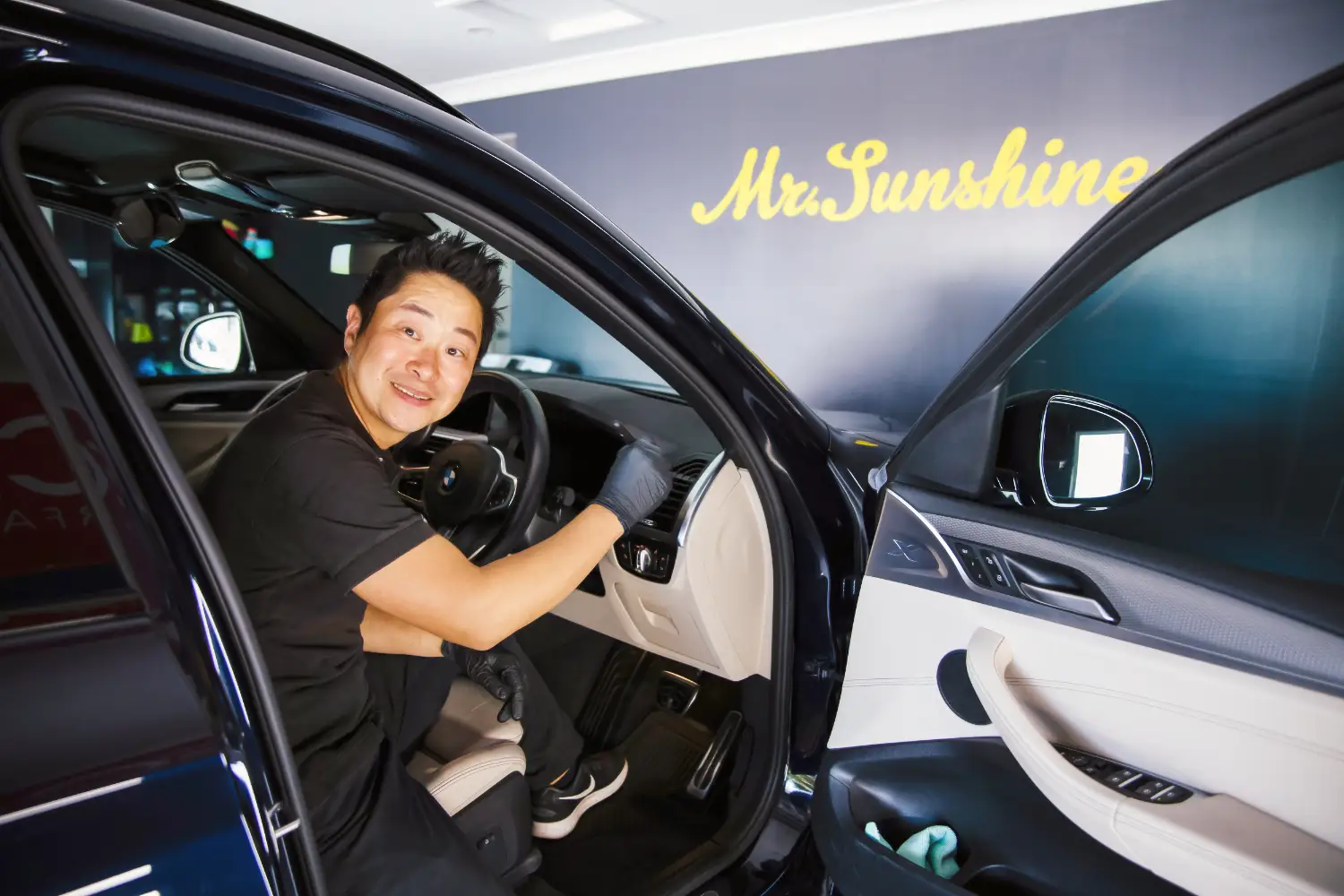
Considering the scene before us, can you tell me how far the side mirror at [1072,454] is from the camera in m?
1.10

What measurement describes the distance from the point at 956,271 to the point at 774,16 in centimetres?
179

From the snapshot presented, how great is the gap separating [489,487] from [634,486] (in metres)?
0.49

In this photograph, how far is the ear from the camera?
4.70 ft

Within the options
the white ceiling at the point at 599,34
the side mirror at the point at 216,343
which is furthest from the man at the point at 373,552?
the white ceiling at the point at 599,34

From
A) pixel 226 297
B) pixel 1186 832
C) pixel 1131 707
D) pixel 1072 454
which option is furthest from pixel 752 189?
pixel 1186 832

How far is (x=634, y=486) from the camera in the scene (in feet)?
4.74

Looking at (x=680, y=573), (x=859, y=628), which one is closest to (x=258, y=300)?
(x=680, y=573)

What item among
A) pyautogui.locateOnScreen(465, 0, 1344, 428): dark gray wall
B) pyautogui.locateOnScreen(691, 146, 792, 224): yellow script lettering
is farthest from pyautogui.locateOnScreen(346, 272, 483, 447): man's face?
pyautogui.locateOnScreen(691, 146, 792, 224): yellow script lettering

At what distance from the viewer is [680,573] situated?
66.6 inches

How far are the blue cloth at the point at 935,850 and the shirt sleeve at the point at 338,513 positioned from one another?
850 mm

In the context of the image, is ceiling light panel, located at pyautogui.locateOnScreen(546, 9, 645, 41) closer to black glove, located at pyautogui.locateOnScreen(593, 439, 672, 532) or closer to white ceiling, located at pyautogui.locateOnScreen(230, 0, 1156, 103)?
white ceiling, located at pyautogui.locateOnScreen(230, 0, 1156, 103)

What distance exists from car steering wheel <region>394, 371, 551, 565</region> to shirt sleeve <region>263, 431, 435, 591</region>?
2.11 ft

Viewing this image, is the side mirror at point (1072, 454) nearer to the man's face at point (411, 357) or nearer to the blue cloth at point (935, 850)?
the blue cloth at point (935, 850)

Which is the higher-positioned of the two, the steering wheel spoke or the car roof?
the car roof
